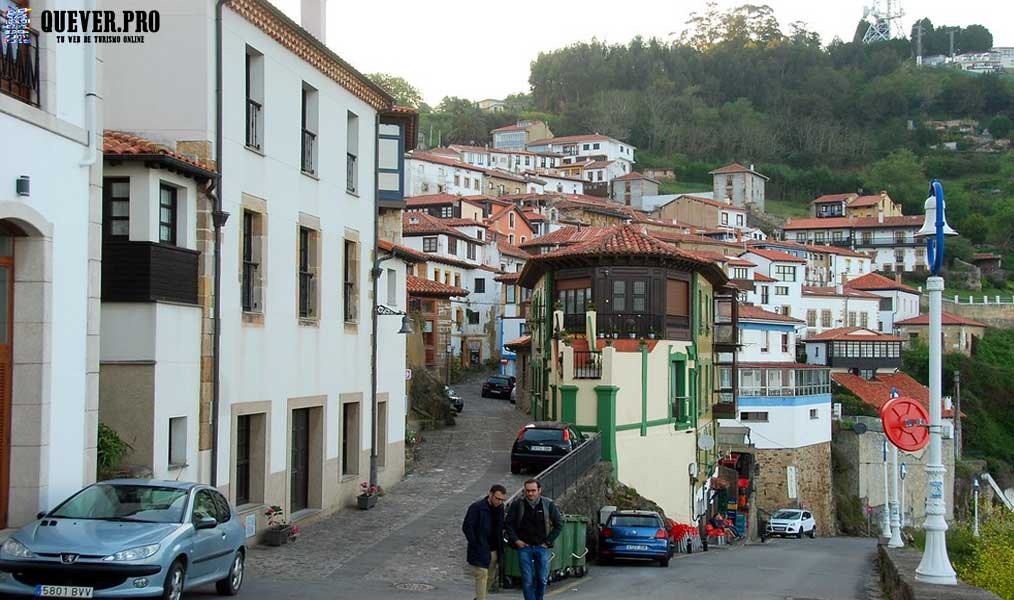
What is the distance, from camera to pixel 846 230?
407ft

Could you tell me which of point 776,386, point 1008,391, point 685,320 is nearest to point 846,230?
point 1008,391

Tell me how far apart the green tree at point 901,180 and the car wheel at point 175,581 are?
146604 mm

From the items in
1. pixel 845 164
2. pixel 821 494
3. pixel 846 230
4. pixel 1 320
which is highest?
pixel 845 164

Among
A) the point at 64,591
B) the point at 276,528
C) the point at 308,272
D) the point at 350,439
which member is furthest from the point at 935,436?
the point at 350,439

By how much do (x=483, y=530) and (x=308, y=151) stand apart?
37.6 feet

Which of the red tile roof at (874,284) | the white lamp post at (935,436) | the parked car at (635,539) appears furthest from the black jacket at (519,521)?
the red tile roof at (874,284)

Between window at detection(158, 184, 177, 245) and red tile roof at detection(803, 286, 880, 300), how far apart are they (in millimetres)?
74930

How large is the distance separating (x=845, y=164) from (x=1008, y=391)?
94.4 meters

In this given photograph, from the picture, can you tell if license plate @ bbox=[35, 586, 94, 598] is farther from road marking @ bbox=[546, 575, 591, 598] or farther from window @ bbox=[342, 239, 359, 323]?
window @ bbox=[342, 239, 359, 323]

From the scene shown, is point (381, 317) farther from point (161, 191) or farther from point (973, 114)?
point (973, 114)

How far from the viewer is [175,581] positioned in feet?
37.7

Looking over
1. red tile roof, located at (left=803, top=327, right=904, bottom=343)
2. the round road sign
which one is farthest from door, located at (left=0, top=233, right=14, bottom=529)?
red tile roof, located at (left=803, top=327, right=904, bottom=343)

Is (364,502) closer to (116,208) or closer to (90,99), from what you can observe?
(116,208)

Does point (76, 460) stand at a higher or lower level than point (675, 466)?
higher
